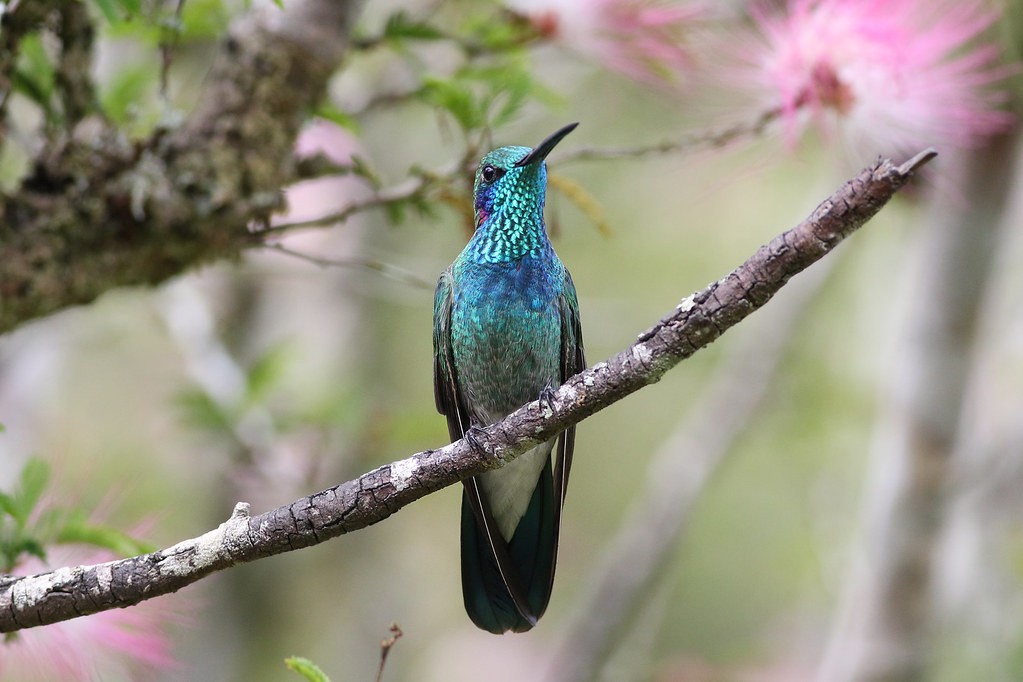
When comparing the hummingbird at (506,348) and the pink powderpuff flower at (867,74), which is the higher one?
the pink powderpuff flower at (867,74)

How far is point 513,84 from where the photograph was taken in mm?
3252

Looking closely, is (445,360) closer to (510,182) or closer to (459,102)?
(510,182)

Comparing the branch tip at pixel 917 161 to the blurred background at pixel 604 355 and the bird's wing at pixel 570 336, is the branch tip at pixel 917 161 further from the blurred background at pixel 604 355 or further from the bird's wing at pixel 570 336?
the bird's wing at pixel 570 336

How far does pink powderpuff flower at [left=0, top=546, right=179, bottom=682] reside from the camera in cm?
312

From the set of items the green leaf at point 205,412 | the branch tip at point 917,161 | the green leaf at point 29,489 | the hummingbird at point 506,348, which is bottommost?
the branch tip at point 917,161

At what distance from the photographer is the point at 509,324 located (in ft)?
11.9

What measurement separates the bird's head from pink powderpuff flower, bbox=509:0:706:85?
594 mm

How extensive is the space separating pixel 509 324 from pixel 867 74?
1498 mm

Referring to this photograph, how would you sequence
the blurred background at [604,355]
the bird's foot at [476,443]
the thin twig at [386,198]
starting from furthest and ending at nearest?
the blurred background at [604,355] < the thin twig at [386,198] < the bird's foot at [476,443]

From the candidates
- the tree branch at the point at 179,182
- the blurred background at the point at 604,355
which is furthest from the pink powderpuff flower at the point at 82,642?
the tree branch at the point at 179,182

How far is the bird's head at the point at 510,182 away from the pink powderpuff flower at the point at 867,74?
84 centimetres

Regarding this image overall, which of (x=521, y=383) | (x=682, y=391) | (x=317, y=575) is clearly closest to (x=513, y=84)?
(x=521, y=383)

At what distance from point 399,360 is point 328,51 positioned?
6838mm

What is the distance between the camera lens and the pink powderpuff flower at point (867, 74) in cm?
359
